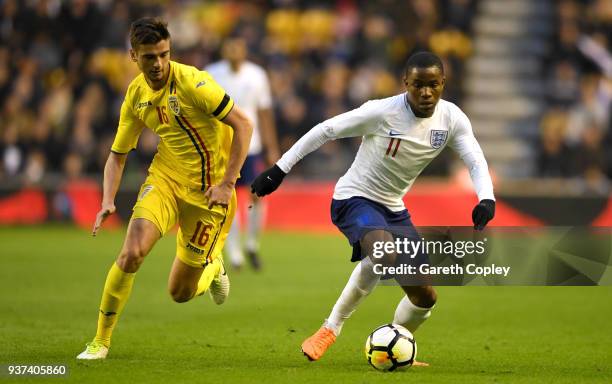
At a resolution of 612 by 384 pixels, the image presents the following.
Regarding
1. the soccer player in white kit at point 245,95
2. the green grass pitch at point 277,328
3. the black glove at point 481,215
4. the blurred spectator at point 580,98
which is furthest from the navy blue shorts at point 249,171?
the blurred spectator at point 580,98

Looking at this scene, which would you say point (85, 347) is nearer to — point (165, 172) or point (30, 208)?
point (165, 172)

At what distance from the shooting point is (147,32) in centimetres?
739

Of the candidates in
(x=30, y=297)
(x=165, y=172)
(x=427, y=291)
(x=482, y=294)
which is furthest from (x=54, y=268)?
(x=427, y=291)

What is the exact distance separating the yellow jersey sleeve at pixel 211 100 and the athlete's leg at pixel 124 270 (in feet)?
2.77

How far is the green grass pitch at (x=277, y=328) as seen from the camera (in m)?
7.28

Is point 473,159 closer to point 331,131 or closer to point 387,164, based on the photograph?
point 387,164

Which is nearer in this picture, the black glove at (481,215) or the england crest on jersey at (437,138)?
the black glove at (481,215)

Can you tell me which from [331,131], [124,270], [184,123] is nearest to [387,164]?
[331,131]

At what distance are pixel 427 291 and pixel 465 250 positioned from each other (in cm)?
57

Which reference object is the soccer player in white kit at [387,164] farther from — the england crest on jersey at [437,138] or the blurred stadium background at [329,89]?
the blurred stadium background at [329,89]

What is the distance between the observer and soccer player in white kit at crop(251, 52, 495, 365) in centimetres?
738

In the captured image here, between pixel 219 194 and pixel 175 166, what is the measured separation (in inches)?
Result: 27.9

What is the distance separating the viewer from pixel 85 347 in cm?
819

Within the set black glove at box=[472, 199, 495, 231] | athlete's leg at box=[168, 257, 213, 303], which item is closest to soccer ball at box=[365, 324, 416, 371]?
black glove at box=[472, 199, 495, 231]
